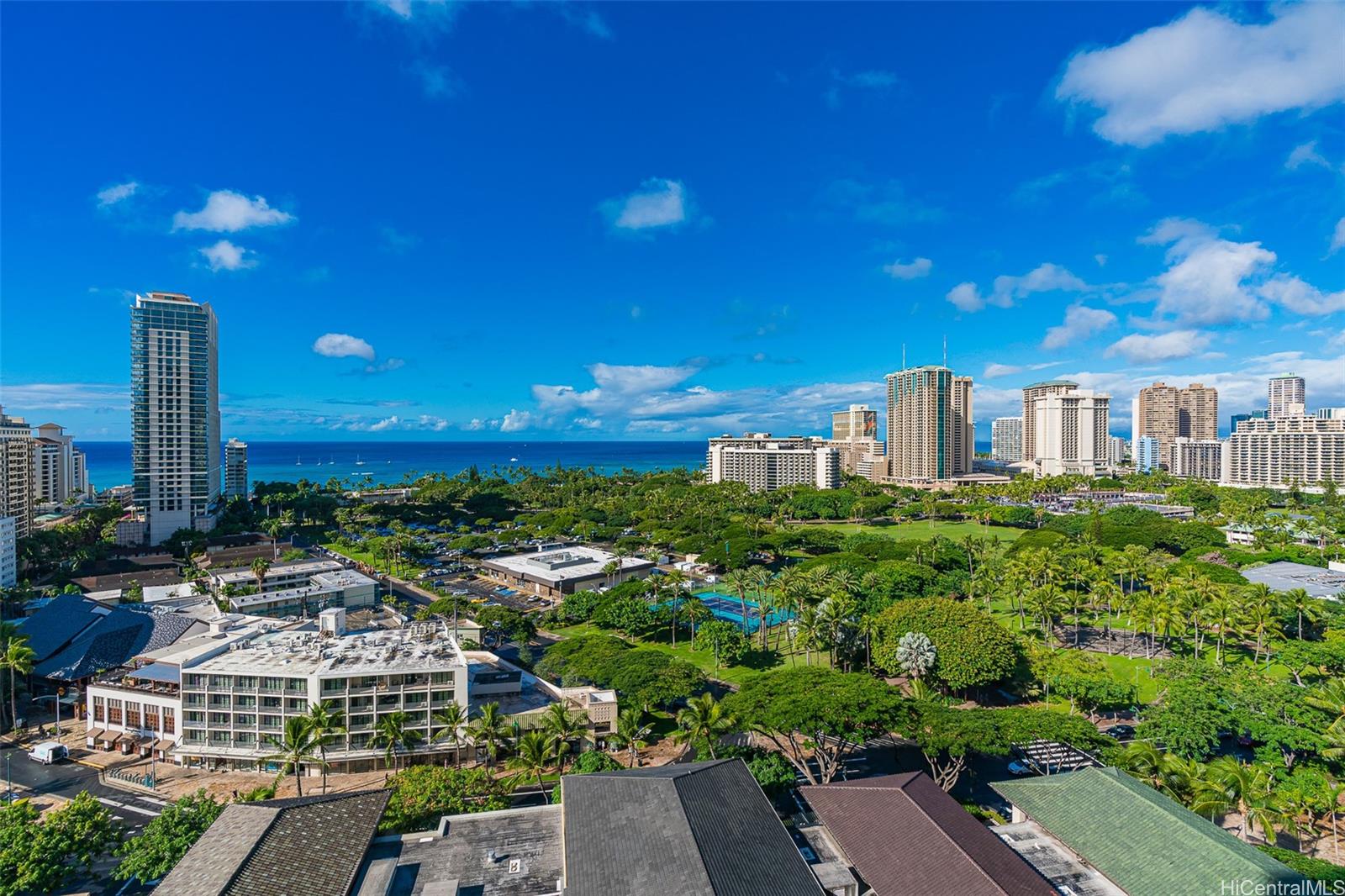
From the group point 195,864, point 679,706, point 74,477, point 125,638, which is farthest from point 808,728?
point 74,477

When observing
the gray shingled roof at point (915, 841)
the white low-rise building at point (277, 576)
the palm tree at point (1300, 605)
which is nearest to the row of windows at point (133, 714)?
the white low-rise building at point (277, 576)

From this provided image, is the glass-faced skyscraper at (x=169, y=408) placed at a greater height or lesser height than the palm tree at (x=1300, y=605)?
greater

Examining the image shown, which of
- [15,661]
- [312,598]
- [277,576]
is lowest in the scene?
[312,598]

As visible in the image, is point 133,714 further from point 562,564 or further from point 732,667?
point 562,564

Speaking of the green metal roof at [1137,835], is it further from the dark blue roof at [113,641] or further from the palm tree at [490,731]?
the dark blue roof at [113,641]

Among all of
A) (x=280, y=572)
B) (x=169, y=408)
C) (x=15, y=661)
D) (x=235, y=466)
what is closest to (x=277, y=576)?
(x=280, y=572)

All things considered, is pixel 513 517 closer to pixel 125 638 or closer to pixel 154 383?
pixel 154 383
